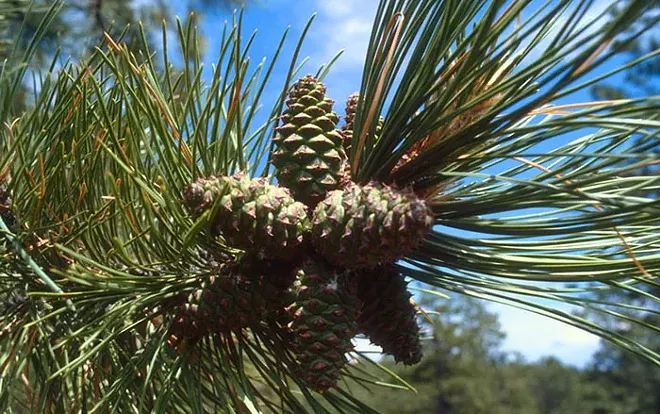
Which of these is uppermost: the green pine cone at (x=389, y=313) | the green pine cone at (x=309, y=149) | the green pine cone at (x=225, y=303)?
the green pine cone at (x=309, y=149)

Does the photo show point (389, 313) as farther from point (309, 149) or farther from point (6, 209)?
point (6, 209)

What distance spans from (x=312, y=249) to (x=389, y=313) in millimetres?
86

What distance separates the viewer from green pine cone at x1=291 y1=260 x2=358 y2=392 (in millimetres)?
517

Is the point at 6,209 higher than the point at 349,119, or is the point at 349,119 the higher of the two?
the point at 349,119

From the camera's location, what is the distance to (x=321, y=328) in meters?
0.52

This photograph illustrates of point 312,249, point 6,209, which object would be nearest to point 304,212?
point 312,249

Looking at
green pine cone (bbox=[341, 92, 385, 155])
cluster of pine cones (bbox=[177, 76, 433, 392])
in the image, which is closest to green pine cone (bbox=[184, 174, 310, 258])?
cluster of pine cones (bbox=[177, 76, 433, 392])

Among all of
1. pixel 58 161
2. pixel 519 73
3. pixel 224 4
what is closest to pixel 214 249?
pixel 58 161

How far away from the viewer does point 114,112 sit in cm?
61

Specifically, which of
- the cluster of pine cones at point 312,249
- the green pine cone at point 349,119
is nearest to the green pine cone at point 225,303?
the cluster of pine cones at point 312,249

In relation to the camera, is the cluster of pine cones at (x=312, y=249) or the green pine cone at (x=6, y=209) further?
the green pine cone at (x=6, y=209)

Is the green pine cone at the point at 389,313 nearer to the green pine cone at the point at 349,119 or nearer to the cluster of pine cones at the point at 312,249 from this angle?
the cluster of pine cones at the point at 312,249

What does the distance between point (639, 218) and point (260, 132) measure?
399 millimetres

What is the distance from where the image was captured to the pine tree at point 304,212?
0.50m
